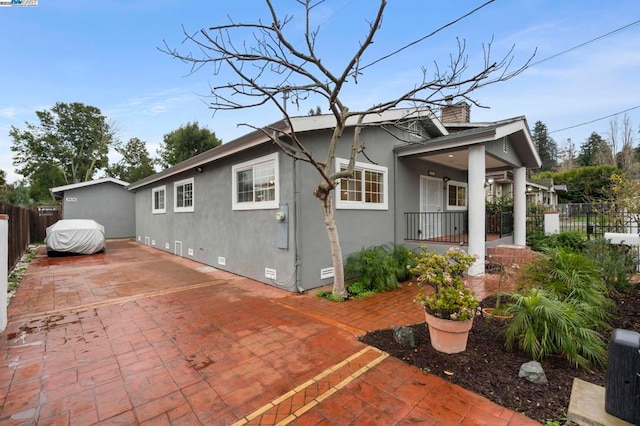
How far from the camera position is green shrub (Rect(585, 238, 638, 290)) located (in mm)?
4465

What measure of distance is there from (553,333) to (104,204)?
21.5m

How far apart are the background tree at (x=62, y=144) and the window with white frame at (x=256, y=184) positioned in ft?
106

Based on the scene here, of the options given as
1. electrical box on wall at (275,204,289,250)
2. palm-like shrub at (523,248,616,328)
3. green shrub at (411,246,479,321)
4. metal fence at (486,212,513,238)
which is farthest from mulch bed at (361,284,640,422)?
metal fence at (486,212,513,238)

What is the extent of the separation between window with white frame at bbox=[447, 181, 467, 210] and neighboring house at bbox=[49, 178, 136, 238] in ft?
59.8

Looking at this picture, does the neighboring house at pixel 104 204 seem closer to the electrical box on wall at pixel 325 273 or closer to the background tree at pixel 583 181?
the electrical box on wall at pixel 325 273

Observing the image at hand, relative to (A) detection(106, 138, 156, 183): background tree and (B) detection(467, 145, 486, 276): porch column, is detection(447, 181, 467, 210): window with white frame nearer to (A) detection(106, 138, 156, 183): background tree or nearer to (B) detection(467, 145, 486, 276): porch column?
(B) detection(467, 145, 486, 276): porch column

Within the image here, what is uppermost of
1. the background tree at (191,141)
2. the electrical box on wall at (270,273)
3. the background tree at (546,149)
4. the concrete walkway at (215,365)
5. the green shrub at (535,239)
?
the background tree at (546,149)

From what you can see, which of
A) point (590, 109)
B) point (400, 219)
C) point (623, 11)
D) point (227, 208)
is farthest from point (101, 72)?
point (590, 109)

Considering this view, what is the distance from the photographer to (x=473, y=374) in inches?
107

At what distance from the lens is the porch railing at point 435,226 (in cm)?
842

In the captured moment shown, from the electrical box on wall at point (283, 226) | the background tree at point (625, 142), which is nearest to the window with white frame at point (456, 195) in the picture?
the electrical box on wall at point (283, 226)

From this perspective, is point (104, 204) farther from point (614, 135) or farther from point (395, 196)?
point (614, 135)

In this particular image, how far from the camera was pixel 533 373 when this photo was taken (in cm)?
256

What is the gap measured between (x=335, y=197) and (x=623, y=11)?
8.88 m
